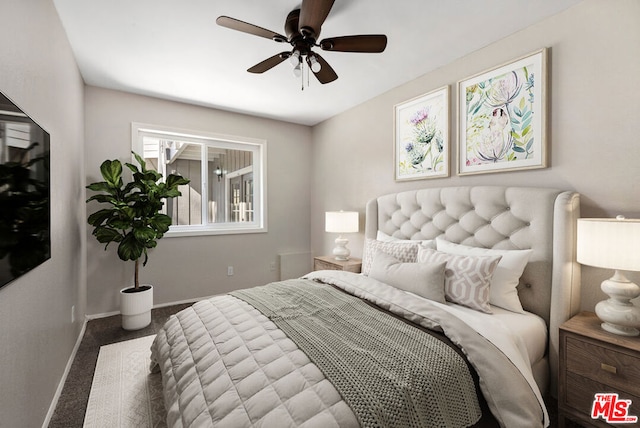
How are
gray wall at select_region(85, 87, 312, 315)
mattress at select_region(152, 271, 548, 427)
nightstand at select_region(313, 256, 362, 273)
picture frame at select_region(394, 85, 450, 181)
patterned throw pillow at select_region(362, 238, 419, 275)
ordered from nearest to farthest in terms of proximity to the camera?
mattress at select_region(152, 271, 548, 427), patterned throw pillow at select_region(362, 238, 419, 275), picture frame at select_region(394, 85, 450, 181), gray wall at select_region(85, 87, 312, 315), nightstand at select_region(313, 256, 362, 273)

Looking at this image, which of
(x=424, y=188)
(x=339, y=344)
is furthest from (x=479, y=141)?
(x=339, y=344)

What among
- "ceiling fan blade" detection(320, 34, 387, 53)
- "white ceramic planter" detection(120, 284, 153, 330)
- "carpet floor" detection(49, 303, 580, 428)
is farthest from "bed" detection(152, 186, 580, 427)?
"ceiling fan blade" detection(320, 34, 387, 53)

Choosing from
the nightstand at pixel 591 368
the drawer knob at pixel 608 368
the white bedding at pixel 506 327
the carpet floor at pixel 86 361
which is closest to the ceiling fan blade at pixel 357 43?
the white bedding at pixel 506 327

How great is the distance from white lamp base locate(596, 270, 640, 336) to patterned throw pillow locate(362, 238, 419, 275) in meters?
1.16

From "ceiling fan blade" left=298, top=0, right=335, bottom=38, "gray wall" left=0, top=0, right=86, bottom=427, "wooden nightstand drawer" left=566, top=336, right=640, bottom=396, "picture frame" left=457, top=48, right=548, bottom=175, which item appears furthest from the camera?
"picture frame" left=457, top=48, right=548, bottom=175

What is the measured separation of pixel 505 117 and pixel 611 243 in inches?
47.2

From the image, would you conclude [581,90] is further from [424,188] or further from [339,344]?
[339,344]

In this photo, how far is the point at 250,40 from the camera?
2307mm

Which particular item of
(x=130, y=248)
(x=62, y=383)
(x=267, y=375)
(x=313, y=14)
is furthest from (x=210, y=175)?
(x=267, y=375)

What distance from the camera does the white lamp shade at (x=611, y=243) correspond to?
1.42 meters

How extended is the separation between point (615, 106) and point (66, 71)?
12.6 feet

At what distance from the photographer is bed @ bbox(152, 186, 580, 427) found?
1.11 meters

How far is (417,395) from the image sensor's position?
1130mm

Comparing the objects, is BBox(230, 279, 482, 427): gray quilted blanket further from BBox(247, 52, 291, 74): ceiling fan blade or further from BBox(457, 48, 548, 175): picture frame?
BBox(247, 52, 291, 74): ceiling fan blade
